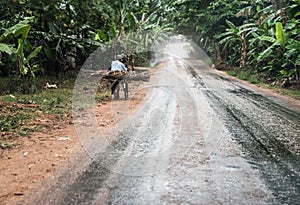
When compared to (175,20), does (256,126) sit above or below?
below

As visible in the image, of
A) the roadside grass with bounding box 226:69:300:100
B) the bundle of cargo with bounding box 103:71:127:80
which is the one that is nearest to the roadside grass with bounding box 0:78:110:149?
the bundle of cargo with bounding box 103:71:127:80

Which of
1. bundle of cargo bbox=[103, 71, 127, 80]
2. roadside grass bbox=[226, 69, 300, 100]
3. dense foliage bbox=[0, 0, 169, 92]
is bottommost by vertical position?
roadside grass bbox=[226, 69, 300, 100]

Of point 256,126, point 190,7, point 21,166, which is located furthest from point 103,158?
point 190,7

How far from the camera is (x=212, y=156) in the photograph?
554 centimetres

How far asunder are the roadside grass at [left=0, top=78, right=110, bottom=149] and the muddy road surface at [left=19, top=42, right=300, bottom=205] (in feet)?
5.33

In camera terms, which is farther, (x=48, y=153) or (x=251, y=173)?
(x=48, y=153)

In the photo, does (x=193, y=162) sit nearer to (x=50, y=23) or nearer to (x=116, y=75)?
(x=50, y=23)

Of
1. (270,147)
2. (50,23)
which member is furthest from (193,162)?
(50,23)

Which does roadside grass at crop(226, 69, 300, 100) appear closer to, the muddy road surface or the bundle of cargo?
the muddy road surface

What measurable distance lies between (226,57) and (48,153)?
26.8m

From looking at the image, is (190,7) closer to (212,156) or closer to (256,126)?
(256,126)

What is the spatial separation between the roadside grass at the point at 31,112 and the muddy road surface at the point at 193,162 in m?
1.62

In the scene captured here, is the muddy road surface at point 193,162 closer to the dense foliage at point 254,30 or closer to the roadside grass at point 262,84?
the roadside grass at point 262,84

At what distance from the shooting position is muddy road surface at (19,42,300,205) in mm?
3996
